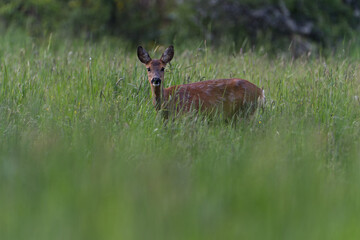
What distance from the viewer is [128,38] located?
15.4 meters

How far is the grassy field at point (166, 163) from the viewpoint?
9.43 feet

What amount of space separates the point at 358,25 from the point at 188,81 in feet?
26.2

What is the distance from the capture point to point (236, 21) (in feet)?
43.7

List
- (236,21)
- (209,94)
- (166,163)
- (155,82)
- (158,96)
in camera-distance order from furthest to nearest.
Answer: (236,21) → (209,94) → (158,96) → (155,82) → (166,163)

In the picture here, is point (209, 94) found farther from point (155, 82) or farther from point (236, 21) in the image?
point (236, 21)

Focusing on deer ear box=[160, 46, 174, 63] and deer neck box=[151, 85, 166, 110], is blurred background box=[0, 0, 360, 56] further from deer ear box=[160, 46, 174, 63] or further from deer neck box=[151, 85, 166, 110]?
deer neck box=[151, 85, 166, 110]

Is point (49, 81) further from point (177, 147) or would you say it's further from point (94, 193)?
point (94, 193)

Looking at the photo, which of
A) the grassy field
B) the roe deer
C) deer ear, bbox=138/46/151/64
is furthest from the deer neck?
deer ear, bbox=138/46/151/64

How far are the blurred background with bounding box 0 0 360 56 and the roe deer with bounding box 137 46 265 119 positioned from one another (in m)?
5.86

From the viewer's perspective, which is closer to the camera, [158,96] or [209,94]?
[158,96]

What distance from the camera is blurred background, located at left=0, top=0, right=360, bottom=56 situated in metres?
13.2

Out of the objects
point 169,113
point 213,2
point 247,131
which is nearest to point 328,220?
point 247,131

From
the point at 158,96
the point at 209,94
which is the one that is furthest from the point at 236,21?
the point at 158,96

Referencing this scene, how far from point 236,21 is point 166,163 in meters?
9.71
